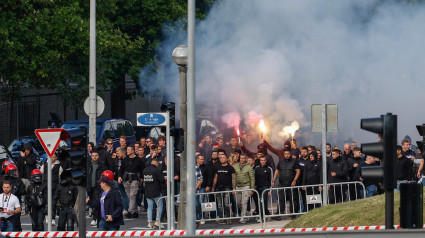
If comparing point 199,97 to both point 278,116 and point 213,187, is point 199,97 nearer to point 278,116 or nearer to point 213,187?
point 278,116

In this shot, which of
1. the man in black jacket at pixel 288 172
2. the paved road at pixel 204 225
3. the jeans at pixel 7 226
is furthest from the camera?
the man in black jacket at pixel 288 172

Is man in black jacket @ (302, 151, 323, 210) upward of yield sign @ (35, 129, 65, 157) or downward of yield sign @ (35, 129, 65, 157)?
downward

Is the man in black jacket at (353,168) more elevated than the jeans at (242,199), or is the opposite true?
the man in black jacket at (353,168)

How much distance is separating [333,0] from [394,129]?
2082cm

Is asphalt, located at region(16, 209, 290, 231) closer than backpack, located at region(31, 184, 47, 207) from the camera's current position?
No

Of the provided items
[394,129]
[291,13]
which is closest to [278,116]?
[291,13]

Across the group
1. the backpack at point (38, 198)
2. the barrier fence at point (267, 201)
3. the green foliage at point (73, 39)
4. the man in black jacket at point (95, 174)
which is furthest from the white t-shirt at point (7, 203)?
the green foliage at point (73, 39)

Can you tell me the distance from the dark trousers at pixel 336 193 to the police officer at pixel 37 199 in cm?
607

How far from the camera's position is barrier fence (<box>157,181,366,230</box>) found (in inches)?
874

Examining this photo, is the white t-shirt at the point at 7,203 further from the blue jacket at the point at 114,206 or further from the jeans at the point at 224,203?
the jeans at the point at 224,203

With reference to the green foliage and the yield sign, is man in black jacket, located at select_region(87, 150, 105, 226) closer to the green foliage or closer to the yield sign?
the yield sign

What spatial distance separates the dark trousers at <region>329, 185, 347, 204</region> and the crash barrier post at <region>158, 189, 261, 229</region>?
1581mm

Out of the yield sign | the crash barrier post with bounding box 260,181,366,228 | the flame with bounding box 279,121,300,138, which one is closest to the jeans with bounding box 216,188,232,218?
the crash barrier post with bounding box 260,181,366,228

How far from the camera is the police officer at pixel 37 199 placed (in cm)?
2067
